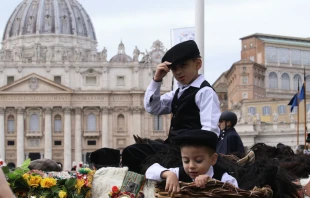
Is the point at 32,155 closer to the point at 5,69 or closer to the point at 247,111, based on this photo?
the point at 5,69

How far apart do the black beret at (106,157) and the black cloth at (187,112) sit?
2.70 feet

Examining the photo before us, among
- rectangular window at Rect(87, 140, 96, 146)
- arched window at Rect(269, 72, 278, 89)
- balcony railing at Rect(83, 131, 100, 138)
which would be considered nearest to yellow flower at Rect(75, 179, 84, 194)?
arched window at Rect(269, 72, 278, 89)

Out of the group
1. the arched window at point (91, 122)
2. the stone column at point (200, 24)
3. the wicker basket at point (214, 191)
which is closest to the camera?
the wicker basket at point (214, 191)

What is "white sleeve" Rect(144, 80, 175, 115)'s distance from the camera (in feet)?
17.0

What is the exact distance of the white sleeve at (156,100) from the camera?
17.0 ft

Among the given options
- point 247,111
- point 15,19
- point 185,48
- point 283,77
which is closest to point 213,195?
point 185,48

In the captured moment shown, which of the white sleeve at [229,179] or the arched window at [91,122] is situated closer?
the white sleeve at [229,179]

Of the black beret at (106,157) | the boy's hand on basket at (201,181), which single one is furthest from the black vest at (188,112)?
the boy's hand on basket at (201,181)

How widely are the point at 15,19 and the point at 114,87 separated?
78.1 feet

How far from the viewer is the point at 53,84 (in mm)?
74562

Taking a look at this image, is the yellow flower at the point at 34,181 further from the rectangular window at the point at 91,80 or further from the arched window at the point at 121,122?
the rectangular window at the point at 91,80

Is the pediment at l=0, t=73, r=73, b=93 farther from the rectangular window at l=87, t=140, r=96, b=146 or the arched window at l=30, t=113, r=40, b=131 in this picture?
the rectangular window at l=87, t=140, r=96, b=146

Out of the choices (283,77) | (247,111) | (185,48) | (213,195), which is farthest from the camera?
(283,77)

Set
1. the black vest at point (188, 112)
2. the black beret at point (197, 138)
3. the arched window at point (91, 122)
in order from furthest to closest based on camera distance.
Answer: the arched window at point (91, 122), the black vest at point (188, 112), the black beret at point (197, 138)
